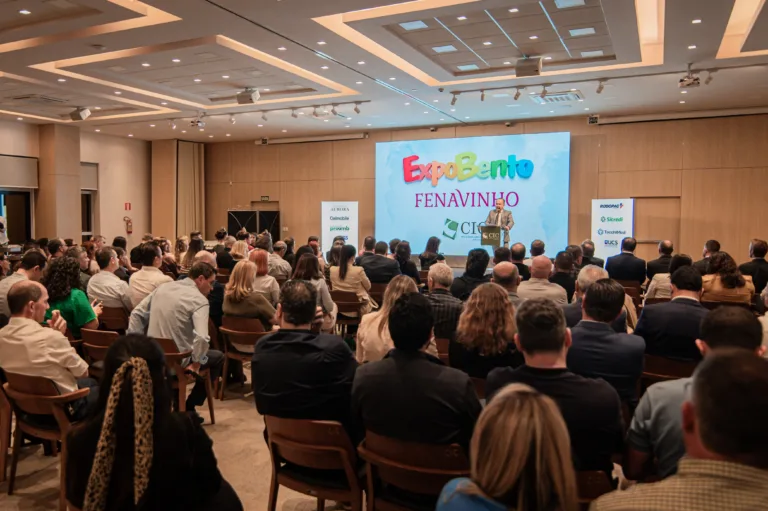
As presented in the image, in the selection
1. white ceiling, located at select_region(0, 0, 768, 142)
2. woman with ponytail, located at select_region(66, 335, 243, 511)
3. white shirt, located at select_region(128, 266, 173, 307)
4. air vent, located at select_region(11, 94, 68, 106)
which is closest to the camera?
woman with ponytail, located at select_region(66, 335, 243, 511)

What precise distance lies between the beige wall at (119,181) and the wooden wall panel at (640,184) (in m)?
13.2

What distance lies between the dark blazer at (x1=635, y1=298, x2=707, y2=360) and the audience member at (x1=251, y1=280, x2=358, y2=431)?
6.97ft

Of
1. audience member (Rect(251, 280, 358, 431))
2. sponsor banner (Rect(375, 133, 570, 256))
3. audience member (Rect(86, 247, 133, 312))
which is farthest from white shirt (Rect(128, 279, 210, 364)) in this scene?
sponsor banner (Rect(375, 133, 570, 256))

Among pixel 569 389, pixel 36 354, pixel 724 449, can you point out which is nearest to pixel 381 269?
pixel 36 354

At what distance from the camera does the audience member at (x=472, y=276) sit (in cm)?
549

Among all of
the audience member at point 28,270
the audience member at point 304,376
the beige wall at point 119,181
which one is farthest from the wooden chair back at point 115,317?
the beige wall at point 119,181

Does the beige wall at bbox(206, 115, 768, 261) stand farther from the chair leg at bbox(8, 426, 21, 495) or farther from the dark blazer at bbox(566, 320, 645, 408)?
the chair leg at bbox(8, 426, 21, 495)

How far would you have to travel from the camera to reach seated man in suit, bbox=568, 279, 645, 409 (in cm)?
299

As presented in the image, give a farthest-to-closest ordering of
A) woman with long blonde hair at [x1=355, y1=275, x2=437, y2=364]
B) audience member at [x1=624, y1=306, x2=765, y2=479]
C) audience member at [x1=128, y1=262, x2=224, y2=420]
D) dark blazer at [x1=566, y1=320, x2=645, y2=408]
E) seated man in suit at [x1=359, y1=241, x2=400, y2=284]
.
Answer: seated man in suit at [x1=359, y1=241, x2=400, y2=284], audience member at [x1=128, y1=262, x2=224, y2=420], woman with long blonde hair at [x1=355, y1=275, x2=437, y2=364], dark blazer at [x1=566, y1=320, x2=645, y2=408], audience member at [x1=624, y1=306, x2=765, y2=479]

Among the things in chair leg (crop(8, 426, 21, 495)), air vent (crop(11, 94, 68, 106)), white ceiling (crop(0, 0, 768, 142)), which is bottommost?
chair leg (crop(8, 426, 21, 495))

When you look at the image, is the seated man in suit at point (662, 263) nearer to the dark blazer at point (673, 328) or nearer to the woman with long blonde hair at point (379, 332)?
the dark blazer at point (673, 328)

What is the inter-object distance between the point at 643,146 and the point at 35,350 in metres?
12.8

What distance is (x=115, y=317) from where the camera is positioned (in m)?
5.49

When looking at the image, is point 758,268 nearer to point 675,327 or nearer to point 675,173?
point 675,327
